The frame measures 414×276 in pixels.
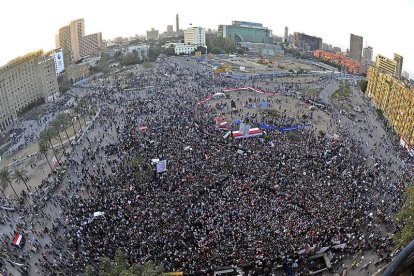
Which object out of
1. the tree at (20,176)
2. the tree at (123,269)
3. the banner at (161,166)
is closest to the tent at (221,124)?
the banner at (161,166)

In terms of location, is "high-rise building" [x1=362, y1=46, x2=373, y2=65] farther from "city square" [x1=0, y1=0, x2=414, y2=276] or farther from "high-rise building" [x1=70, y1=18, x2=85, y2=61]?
"high-rise building" [x1=70, y1=18, x2=85, y2=61]

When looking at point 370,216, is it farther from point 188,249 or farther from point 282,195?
point 188,249

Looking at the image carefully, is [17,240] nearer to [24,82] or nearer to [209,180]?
[209,180]

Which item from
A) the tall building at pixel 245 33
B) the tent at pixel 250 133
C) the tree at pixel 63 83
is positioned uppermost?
the tall building at pixel 245 33

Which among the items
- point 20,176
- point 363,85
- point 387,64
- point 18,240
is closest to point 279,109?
point 363,85

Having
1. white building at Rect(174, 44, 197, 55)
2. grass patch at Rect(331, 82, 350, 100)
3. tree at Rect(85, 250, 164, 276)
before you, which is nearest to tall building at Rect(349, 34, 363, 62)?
white building at Rect(174, 44, 197, 55)

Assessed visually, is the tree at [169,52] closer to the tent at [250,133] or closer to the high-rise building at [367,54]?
the high-rise building at [367,54]
